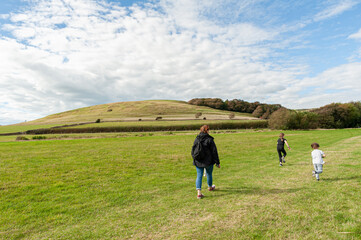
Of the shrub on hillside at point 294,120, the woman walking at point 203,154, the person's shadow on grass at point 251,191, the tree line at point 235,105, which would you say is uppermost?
the tree line at point 235,105

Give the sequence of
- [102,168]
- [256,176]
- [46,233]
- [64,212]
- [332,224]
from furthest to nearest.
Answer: [102,168] → [256,176] → [64,212] → [46,233] → [332,224]

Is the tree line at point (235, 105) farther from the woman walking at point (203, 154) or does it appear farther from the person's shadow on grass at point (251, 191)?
the woman walking at point (203, 154)

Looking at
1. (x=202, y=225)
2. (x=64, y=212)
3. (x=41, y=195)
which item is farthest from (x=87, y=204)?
(x=202, y=225)

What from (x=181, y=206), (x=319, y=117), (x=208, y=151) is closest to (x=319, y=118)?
(x=319, y=117)

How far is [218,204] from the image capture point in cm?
761

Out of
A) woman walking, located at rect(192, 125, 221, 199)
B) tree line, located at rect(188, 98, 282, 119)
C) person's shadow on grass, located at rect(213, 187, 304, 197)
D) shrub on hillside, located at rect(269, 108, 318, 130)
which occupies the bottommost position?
person's shadow on grass, located at rect(213, 187, 304, 197)

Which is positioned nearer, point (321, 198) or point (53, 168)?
point (321, 198)

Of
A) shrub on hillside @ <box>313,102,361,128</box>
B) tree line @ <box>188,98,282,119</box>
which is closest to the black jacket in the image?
shrub on hillside @ <box>313,102,361,128</box>

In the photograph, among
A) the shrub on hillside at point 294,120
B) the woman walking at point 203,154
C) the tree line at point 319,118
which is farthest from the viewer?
the tree line at point 319,118

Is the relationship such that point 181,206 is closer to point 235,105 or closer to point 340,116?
point 340,116

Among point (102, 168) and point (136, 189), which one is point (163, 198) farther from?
point (102, 168)

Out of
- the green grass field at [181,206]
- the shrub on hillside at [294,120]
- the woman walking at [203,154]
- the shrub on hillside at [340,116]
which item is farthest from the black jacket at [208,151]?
the shrub on hillside at [340,116]

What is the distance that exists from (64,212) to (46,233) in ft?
5.11

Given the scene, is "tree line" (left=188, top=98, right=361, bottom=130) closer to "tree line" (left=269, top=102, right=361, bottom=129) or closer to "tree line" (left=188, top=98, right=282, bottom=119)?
"tree line" (left=269, top=102, right=361, bottom=129)
